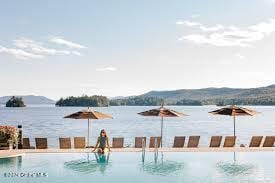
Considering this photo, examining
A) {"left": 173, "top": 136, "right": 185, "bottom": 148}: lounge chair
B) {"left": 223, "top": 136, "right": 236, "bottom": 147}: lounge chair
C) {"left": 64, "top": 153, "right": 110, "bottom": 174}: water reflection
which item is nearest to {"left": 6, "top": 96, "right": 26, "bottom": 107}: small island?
{"left": 173, "top": 136, "right": 185, "bottom": 148}: lounge chair

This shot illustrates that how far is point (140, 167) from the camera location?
15.4 metres

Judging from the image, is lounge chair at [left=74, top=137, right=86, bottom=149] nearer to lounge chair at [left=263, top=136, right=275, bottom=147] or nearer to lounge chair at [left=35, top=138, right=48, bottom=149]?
lounge chair at [left=35, top=138, right=48, bottom=149]

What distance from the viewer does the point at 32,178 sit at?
527 inches

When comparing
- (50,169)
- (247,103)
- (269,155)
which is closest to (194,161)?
(269,155)

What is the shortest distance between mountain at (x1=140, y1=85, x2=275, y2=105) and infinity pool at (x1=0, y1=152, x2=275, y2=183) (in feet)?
360

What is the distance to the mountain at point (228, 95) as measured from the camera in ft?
419

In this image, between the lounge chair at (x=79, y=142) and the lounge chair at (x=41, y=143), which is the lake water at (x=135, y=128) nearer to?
the lounge chair at (x=79, y=142)

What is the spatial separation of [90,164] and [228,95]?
128732 mm

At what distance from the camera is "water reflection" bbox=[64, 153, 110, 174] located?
1490cm

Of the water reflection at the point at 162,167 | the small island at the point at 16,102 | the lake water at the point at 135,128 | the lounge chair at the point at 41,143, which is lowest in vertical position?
the lake water at the point at 135,128

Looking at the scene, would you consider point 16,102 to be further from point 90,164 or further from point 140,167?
point 140,167

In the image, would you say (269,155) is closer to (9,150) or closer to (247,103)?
(9,150)

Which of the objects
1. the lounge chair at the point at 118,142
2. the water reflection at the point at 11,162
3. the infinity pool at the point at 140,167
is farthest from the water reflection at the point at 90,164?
the lounge chair at the point at 118,142

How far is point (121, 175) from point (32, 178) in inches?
99.4
